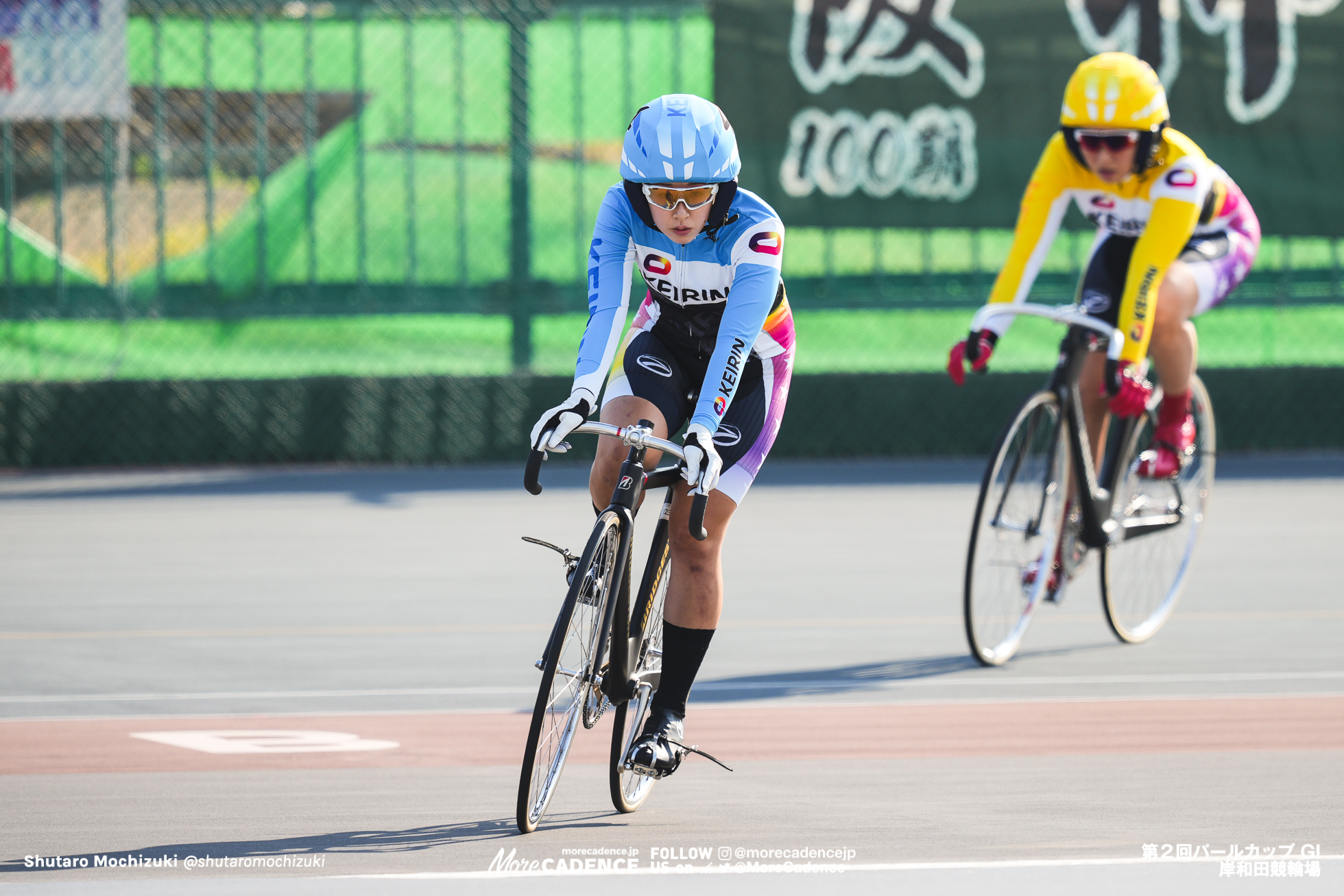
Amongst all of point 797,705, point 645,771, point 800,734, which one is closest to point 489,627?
point 797,705

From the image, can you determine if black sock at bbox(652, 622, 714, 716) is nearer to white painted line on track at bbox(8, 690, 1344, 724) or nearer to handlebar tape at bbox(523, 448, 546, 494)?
handlebar tape at bbox(523, 448, 546, 494)

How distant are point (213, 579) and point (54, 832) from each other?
4.02 m

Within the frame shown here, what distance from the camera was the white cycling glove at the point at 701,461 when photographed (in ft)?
14.5

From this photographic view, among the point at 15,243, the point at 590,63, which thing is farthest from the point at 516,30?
the point at 15,243

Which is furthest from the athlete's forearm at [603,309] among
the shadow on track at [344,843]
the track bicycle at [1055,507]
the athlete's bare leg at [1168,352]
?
the athlete's bare leg at [1168,352]

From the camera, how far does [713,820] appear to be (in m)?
4.75

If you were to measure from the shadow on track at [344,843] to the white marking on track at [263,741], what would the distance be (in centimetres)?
98

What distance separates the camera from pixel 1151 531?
743 cm

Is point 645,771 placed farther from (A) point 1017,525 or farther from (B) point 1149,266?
(B) point 1149,266

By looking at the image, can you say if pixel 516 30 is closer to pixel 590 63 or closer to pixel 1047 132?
pixel 590 63

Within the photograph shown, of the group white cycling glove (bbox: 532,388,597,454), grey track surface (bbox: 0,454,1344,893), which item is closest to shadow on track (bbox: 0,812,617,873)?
grey track surface (bbox: 0,454,1344,893)

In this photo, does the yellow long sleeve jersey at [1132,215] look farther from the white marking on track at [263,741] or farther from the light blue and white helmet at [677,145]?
the white marking on track at [263,741]

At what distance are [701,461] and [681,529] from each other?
17.3 inches

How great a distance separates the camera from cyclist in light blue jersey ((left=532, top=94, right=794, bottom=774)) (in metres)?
4.54
